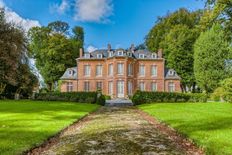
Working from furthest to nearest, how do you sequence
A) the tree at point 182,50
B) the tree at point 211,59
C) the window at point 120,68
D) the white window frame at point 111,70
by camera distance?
1. the tree at point 182,50
2. the white window frame at point 111,70
3. the window at point 120,68
4. the tree at point 211,59

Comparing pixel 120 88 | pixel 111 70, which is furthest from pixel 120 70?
pixel 120 88

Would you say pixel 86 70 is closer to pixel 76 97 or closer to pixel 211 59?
pixel 76 97

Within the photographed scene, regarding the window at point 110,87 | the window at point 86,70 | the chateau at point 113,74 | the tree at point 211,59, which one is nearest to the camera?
the tree at point 211,59

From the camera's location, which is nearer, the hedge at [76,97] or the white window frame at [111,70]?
the hedge at [76,97]

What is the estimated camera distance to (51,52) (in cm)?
5650

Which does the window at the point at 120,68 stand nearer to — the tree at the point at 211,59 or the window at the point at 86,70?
the window at the point at 86,70

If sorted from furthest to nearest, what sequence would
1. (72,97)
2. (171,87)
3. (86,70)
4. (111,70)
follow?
1. (86,70)
2. (171,87)
3. (111,70)
4. (72,97)

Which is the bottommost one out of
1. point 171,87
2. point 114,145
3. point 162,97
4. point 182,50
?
point 114,145

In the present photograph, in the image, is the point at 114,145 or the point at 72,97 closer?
the point at 114,145

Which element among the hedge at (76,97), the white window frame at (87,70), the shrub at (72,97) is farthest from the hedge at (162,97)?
the white window frame at (87,70)

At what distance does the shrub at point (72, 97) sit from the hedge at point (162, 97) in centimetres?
488

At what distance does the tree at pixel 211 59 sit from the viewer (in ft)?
156

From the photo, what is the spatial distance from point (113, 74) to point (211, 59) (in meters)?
15.8

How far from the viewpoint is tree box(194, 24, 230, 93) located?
47.6 meters
